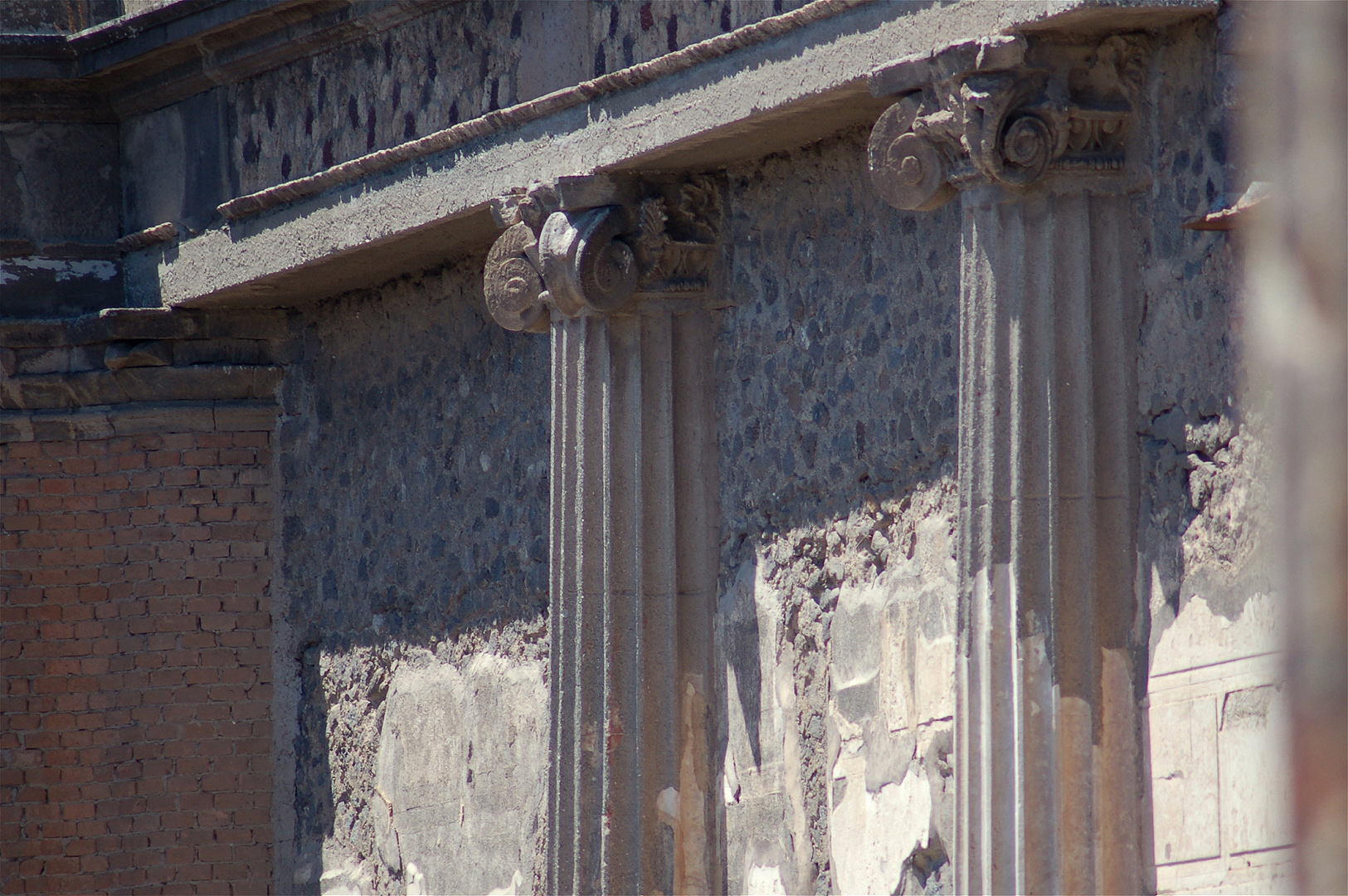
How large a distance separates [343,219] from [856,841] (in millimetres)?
2716

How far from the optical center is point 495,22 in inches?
237

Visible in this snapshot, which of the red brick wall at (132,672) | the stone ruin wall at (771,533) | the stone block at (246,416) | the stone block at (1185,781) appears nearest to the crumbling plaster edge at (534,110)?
the stone ruin wall at (771,533)

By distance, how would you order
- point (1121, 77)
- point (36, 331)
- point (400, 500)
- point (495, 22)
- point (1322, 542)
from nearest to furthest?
point (1322, 542)
point (1121, 77)
point (495, 22)
point (400, 500)
point (36, 331)

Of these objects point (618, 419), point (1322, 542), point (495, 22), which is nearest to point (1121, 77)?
point (618, 419)

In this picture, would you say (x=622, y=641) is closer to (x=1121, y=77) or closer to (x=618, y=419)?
(x=618, y=419)

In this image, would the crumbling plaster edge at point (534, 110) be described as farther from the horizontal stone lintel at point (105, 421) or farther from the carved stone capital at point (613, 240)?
the horizontal stone lintel at point (105, 421)

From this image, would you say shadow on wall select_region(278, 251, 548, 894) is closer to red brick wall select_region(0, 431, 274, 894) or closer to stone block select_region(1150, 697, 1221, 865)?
red brick wall select_region(0, 431, 274, 894)

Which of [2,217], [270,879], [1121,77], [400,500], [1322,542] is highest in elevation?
[2,217]

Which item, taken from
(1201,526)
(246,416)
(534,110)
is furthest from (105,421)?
(1201,526)

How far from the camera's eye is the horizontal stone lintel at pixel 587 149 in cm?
450

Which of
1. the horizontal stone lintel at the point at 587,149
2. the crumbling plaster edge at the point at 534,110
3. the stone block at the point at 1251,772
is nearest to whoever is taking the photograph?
the stone block at the point at 1251,772

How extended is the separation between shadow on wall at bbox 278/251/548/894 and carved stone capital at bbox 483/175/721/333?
715mm

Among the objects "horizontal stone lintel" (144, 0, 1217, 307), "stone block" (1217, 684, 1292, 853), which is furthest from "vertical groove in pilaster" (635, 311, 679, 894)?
"stone block" (1217, 684, 1292, 853)

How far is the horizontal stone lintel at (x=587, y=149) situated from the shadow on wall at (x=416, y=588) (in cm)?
33
